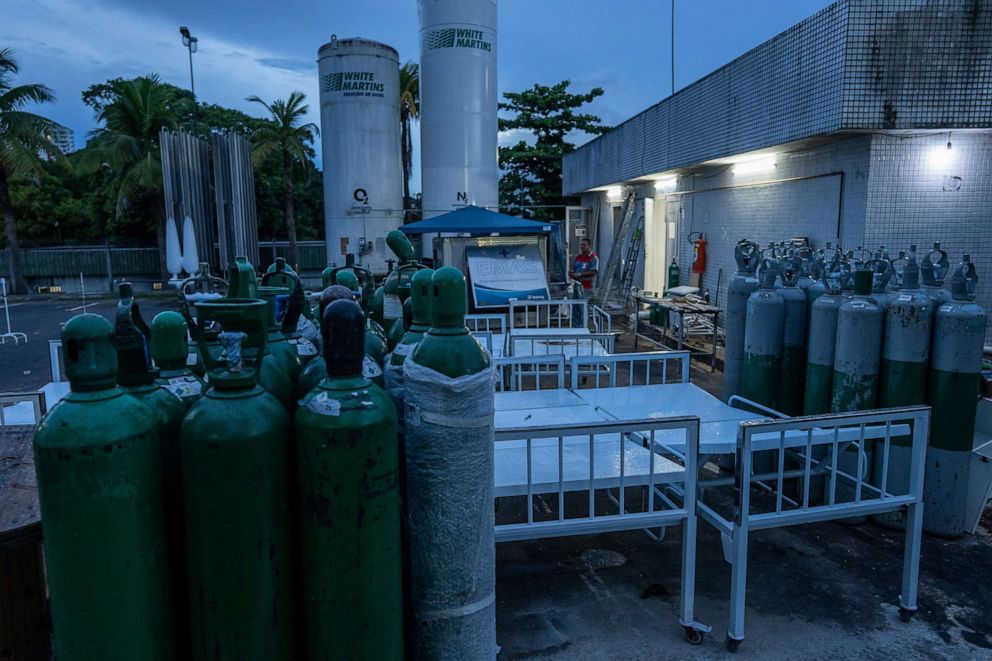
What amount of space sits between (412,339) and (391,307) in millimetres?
983

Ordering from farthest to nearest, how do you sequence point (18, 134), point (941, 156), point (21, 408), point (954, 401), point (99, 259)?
1. point (99, 259)
2. point (18, 134)
3. point (941, 156)
4. point (21, 408)
5. point (954, 401)

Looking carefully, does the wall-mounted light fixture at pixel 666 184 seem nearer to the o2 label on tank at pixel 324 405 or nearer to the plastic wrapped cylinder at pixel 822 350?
the plastic wrapped cylinder at pixel 822 350

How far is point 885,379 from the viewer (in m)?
4.38

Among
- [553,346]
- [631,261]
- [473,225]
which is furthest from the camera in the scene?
[631,261]

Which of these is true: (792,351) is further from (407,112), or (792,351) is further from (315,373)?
(407,112)

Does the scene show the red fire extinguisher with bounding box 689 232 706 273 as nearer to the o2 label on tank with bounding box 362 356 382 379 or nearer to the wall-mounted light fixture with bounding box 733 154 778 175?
the wall-mounted light fixture with bounding box 733 154 778 175

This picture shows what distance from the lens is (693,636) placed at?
10.8ft

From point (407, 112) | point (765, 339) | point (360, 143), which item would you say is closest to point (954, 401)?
point (765, 339)

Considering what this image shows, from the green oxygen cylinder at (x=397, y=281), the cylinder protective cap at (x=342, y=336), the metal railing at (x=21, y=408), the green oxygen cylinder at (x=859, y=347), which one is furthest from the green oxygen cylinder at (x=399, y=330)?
the green oxygen cylinder at (x=859, y=347)

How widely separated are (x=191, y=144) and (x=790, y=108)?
10.6m

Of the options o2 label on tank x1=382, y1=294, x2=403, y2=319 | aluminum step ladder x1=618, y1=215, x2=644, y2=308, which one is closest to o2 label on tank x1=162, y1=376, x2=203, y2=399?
o2 label on tank x1=382, y1=294, x2=403, y2=319

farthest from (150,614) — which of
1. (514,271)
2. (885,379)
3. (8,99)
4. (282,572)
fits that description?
(8,99)

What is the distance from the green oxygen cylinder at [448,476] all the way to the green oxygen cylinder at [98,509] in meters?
0.72

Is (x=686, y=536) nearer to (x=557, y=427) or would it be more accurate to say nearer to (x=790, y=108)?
(x=557, y=427)
